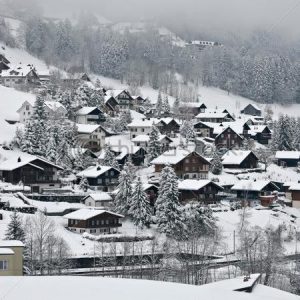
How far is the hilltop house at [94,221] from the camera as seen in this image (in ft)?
138

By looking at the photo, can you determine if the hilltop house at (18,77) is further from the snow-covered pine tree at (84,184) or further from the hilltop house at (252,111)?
the snow-covered pine tree at (84,184)

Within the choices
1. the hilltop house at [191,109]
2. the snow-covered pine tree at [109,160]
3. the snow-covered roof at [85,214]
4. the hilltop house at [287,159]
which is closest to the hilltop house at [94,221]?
the snow-covered roof at [85,214]

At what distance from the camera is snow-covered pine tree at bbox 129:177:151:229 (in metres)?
44.0

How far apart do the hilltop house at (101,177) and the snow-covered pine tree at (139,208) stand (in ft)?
23.4

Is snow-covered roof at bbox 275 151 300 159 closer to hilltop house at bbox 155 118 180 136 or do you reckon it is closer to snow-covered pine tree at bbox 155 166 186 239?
hilltop house at bbox 155 118 180 136

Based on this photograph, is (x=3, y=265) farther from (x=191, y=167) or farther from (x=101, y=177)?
(x=191, y=167)

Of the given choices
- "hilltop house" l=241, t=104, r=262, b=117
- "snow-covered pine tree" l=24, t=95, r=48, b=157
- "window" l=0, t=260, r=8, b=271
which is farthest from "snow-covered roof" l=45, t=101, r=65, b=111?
"window" l=0, t=260, r=8, b=271

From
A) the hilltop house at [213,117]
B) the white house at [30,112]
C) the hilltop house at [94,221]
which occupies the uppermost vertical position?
the hilltop house at [213,117]

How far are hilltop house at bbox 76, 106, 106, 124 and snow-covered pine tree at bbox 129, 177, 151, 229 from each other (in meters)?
24.2

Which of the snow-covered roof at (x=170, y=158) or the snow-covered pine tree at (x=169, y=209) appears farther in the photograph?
the snow-covered roof at (x=170, y=158)

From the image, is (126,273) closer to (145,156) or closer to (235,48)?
(145,156)

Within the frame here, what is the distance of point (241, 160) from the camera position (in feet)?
197

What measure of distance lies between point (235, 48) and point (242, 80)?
89.2 feet

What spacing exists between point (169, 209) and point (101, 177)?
9111 mm
